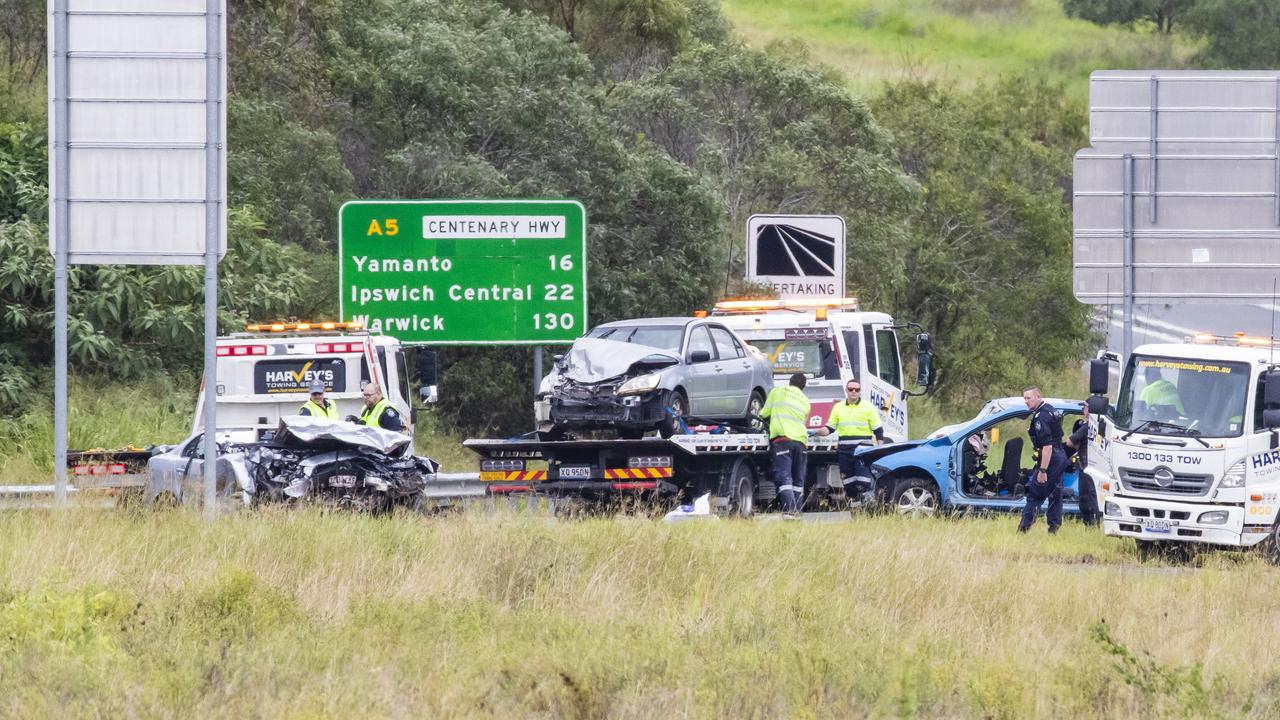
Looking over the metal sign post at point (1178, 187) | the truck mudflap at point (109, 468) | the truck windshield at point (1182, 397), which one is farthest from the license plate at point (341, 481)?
the metal sign post at point (1178, 187)

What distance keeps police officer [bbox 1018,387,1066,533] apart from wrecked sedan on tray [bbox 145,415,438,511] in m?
5.96

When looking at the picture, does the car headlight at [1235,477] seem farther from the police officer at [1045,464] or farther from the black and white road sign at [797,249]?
the black and white road sign at [797,249]

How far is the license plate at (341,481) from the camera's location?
1731 centimetres

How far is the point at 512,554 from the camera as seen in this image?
42.8 ft

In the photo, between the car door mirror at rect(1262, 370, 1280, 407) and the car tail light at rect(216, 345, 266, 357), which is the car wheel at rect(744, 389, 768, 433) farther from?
the car door mirror at rect(1262, 370, 1280, 407)

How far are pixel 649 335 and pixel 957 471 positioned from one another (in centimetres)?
381

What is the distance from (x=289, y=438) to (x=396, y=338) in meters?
5.61

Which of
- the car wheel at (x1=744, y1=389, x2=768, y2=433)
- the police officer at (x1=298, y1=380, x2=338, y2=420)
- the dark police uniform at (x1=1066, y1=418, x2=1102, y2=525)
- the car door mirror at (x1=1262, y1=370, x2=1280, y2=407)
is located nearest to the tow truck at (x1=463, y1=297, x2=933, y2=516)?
the car wheel at (x1=744, y1=389, x2=768, y2=433)

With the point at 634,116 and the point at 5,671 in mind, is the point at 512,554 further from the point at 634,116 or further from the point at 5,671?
the point at 634,116

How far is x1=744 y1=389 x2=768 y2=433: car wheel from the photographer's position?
817 inches

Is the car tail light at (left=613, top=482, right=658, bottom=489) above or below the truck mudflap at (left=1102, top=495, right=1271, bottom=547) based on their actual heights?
above

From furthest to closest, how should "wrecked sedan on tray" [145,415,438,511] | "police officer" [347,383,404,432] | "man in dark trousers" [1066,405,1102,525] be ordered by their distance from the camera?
"man in dark trousers" [1066,405,1102,525], "police officer" [347,383,404,432], "wrecked sedan on tray" [145,415,438,511]

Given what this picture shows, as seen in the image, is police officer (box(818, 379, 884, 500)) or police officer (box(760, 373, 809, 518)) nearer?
police officer (box(760, 373, 809, 518))

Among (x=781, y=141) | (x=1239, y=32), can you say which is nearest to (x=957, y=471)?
(x=781, y=141)
